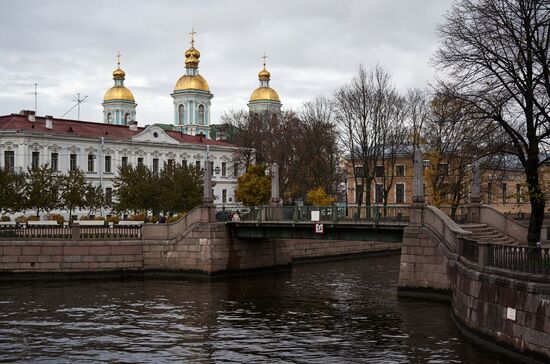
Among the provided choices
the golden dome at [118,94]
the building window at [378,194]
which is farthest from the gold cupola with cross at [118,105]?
the building window at [378,194]

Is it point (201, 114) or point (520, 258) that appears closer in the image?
point (520, 258)

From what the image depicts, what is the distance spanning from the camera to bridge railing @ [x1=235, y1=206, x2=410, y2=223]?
36.2 m

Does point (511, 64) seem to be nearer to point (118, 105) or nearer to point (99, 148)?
point (99, 148)

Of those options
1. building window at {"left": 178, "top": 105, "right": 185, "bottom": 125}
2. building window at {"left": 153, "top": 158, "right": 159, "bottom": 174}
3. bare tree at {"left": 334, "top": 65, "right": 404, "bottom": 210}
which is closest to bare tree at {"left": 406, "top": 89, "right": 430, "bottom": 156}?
bare tree at {"left": 334, "top": 65, "right": 404, "bottom": 210}

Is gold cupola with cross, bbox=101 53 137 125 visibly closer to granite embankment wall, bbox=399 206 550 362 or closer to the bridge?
the bridge

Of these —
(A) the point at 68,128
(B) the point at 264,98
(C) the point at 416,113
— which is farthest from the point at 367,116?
(B) the point at 264,98

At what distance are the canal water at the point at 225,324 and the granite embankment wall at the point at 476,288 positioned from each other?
684 mm

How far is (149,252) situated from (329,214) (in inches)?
411

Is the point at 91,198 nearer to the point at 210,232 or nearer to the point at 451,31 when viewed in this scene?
the point at 210,232

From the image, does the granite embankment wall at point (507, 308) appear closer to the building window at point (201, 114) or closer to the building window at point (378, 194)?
the building window at point (378, 194)

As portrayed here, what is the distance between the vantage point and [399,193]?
72.2m

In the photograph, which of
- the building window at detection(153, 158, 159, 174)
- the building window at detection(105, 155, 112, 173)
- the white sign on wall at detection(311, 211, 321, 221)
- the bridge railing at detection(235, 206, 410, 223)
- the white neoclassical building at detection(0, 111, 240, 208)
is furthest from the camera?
the building window at detection(153, 158, 159, 174)

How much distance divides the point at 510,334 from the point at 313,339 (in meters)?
6.67

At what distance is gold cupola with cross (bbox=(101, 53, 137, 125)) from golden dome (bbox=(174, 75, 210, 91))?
6913mm
